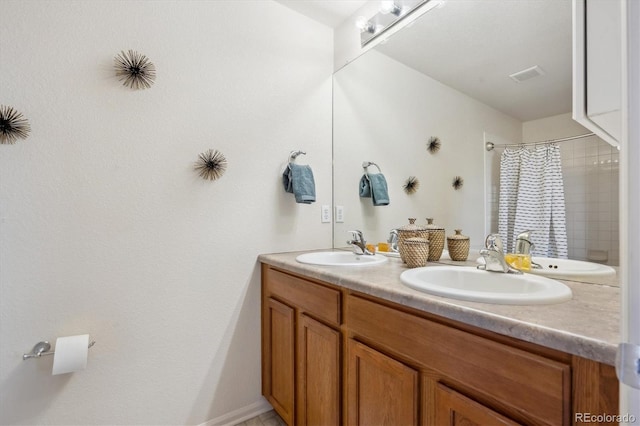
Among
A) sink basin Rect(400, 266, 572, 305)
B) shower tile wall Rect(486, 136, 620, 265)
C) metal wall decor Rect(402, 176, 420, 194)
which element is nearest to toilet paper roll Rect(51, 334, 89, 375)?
sink basin Rect(400, 266, 572, 305)

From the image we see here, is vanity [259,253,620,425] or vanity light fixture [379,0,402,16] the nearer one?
vanity [259,253,620,425]

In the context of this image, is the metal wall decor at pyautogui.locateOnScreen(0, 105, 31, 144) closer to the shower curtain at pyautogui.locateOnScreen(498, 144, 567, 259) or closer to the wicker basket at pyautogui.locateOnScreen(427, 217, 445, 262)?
the wicker basket at pyautogui.locateOnScreen(427, 217, 445, 262)

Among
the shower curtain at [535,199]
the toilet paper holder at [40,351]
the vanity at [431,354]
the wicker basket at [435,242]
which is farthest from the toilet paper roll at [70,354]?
the shower curtain at [535,199]

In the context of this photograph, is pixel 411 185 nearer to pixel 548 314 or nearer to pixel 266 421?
pixel 548 314

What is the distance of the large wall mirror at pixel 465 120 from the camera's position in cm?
104

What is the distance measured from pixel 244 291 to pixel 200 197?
1.87 ft

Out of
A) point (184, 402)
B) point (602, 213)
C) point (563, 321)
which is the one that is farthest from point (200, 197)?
point (602, 213)

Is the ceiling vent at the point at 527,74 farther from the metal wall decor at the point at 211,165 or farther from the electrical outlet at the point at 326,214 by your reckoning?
the metal wall decor at the point at 211,165

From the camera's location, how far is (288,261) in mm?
1469

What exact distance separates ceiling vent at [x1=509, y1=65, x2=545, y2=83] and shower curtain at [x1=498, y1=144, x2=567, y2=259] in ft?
0.92

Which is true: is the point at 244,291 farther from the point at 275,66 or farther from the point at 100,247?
the point at 275,66

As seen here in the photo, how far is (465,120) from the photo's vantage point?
4.56 feet

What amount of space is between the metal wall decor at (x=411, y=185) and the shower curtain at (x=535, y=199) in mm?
449

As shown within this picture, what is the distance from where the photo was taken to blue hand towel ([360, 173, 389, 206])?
1816 millimetres
